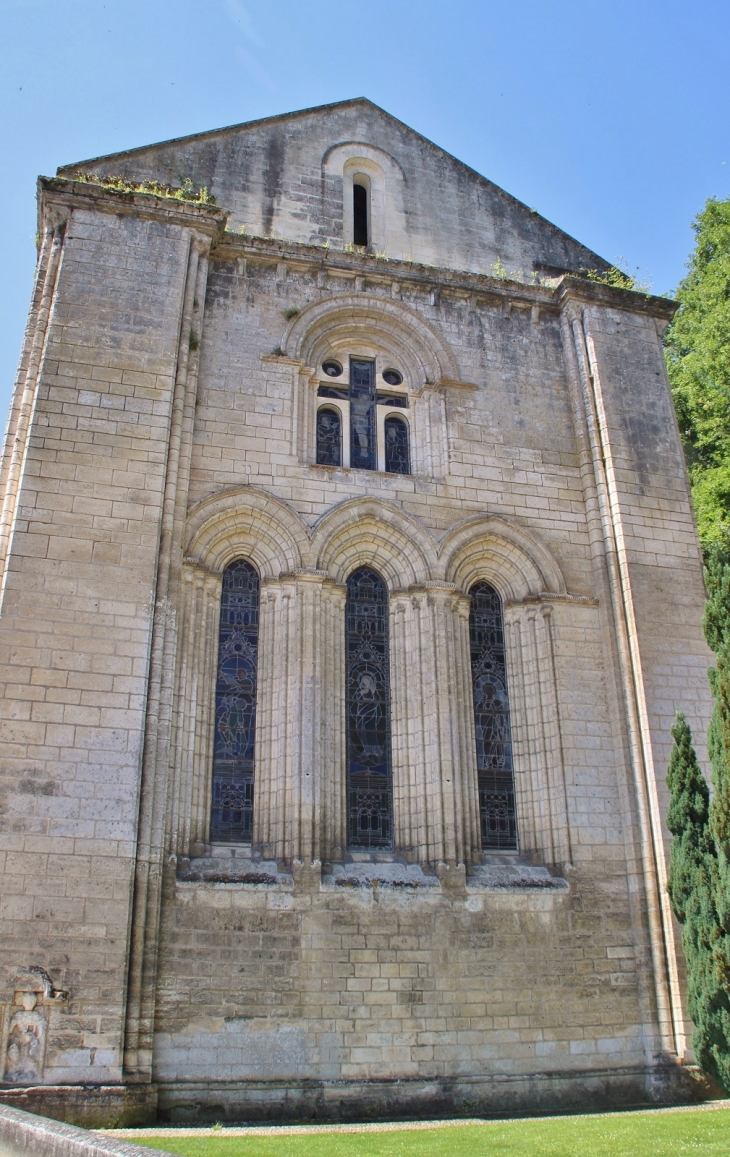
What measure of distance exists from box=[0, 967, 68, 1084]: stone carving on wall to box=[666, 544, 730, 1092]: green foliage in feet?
20.8

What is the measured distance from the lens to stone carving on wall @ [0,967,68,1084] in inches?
354

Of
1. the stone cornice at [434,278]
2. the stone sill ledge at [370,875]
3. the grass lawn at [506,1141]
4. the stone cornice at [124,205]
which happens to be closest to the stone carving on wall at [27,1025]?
the grass lawn at [506,1141]

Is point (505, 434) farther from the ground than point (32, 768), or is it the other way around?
point (505, 434)

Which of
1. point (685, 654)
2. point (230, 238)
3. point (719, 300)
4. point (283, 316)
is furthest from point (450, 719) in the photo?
point (719, 300)

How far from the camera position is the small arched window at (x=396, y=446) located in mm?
13812

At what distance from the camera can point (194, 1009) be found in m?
9.93

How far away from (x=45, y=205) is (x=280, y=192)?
3.62 m

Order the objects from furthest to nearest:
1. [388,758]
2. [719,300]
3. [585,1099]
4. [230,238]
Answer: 1. [719,300]
2. [230,238]
3. [388,758]
4. [585,1099]

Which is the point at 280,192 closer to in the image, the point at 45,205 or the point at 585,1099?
the point at 45,205

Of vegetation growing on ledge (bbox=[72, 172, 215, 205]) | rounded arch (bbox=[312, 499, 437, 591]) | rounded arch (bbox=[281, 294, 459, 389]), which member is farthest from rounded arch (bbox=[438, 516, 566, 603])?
vegetation growing on ledge (bbox=[72, 172, 215, 205])

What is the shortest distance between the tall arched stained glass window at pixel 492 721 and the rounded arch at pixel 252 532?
256cm

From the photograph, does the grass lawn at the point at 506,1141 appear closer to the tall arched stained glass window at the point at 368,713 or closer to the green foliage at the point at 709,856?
the green foliage at the point at 709,856

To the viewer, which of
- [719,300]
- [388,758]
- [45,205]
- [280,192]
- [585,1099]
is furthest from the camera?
[719,300]

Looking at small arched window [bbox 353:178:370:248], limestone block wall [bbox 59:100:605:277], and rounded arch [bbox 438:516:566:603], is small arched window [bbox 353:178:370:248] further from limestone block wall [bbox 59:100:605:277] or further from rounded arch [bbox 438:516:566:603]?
rounded arch [bbox 438:516:566:603]
